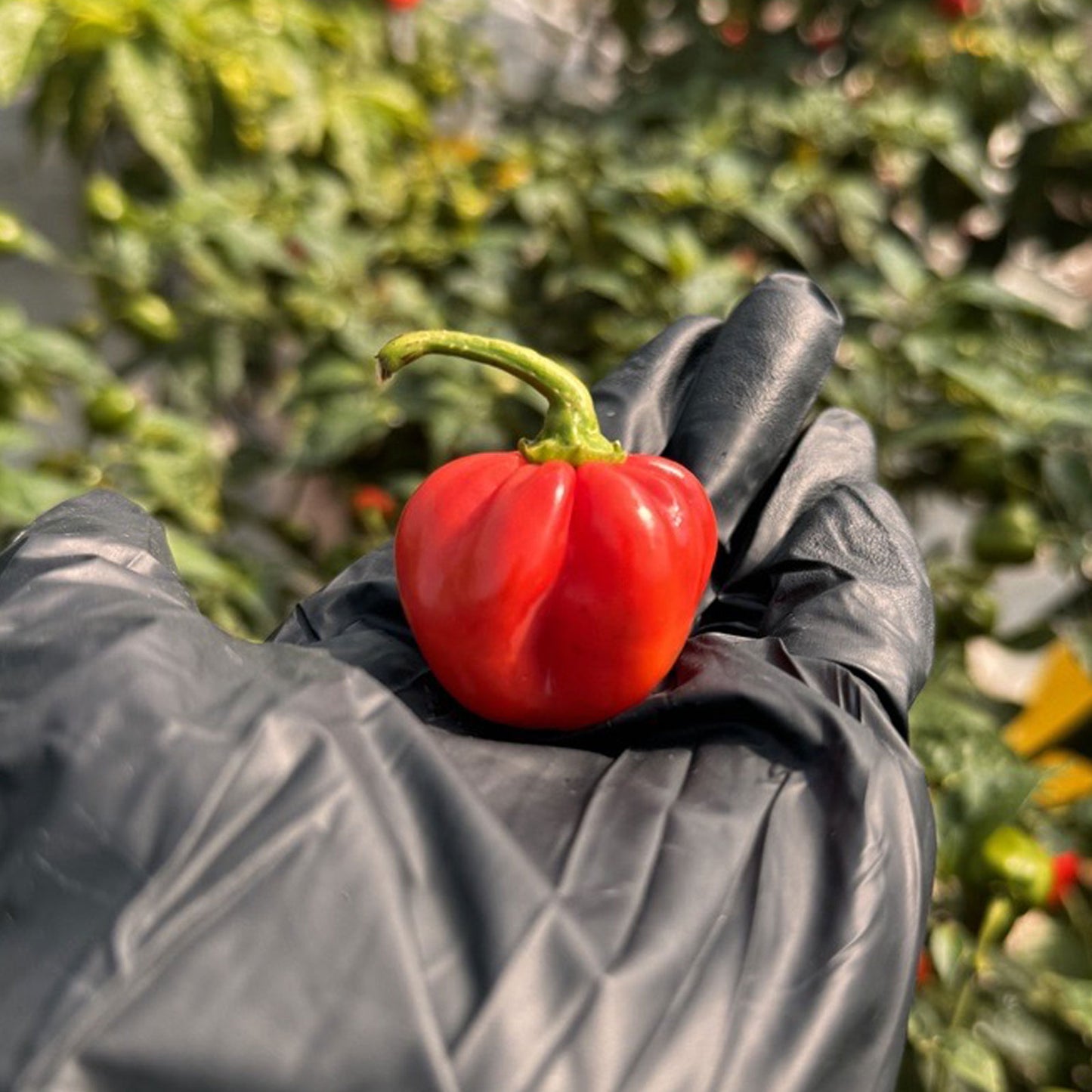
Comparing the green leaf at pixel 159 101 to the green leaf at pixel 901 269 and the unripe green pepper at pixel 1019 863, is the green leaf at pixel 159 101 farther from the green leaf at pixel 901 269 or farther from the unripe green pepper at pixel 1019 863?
the unripe green pepper at pixel 1019 863

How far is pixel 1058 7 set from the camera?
7.38 feet

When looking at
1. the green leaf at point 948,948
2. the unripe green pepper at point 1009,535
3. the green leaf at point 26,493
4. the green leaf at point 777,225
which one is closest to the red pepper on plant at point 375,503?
the green leaf at point 26,493

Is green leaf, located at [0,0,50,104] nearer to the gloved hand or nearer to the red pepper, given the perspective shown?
the gloved hand

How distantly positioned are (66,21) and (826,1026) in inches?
57.7

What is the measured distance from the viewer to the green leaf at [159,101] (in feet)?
5.28

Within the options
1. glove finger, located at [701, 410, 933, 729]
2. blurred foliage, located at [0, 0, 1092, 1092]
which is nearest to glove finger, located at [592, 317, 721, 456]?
glove finger, located at [701, 410, 933, 729]

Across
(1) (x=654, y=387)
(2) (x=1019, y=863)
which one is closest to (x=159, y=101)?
(1) (x=654, y=387)

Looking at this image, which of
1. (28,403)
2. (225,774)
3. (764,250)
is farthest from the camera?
(764,250)

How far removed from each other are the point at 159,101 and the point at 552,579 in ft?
3.68

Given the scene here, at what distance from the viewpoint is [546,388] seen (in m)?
0.87

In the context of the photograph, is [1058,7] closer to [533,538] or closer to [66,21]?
[66,21]

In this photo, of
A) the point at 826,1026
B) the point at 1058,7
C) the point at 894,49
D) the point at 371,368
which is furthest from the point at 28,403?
the point at 1058,7

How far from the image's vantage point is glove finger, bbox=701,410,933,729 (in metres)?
0.86

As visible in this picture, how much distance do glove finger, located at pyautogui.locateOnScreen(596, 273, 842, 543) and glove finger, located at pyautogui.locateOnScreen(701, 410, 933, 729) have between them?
0.10ft
